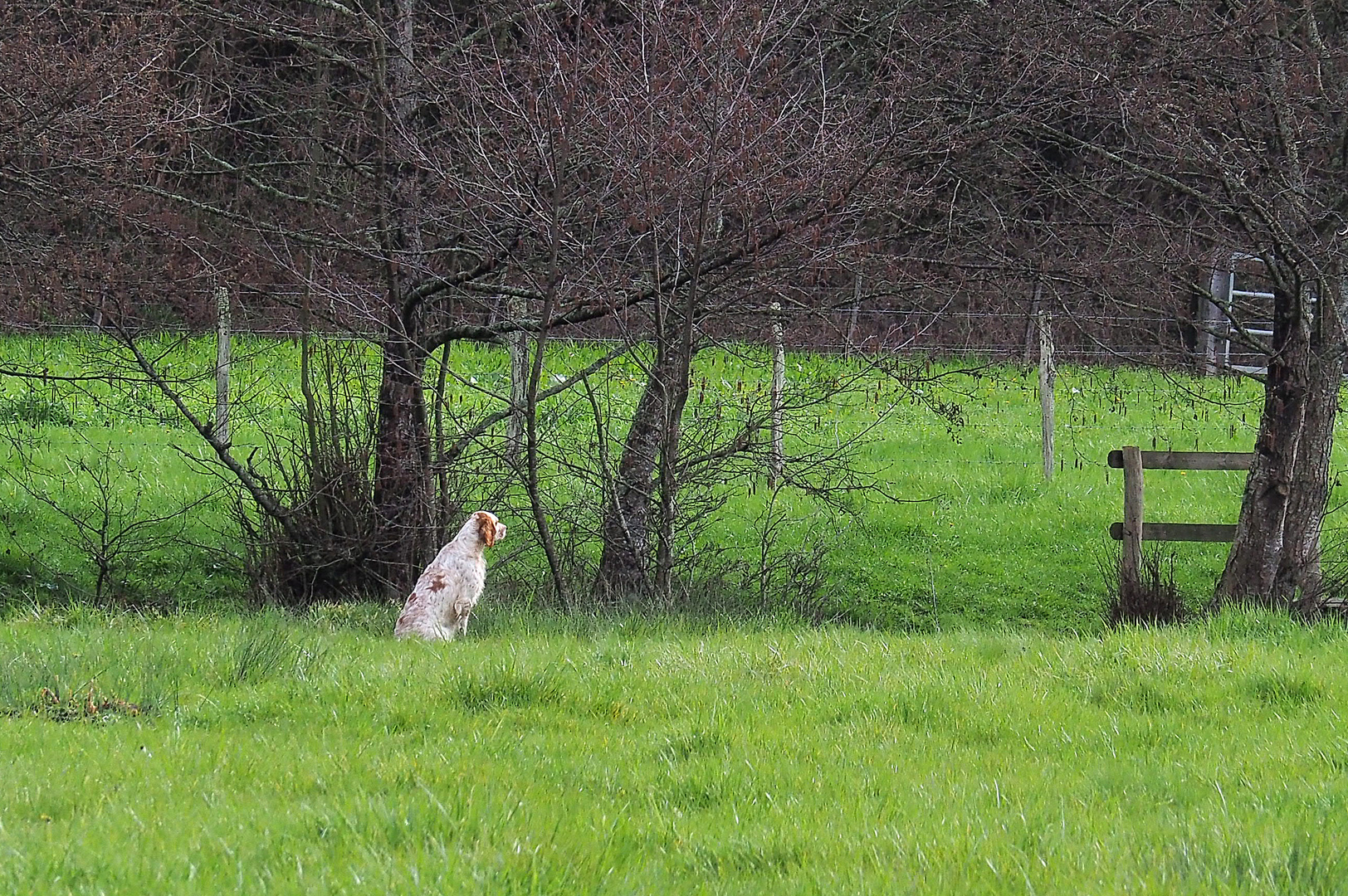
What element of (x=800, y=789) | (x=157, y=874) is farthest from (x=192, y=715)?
(x=800, y=789)

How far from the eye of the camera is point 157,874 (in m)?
3.41

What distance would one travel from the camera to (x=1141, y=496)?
10664 millimetres

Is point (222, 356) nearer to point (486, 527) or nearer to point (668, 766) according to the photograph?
point (486, 527)

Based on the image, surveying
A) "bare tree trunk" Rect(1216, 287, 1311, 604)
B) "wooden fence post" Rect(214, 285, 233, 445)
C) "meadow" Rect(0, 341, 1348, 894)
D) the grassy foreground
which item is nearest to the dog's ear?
"meadow" Rect(0, 341, 1348, 894)

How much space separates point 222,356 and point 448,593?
232 inches

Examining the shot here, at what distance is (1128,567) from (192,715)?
7441 millimetres

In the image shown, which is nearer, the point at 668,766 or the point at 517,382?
the point at 668,766

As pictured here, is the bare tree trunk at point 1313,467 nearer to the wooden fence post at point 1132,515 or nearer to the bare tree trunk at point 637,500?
the wooden fence post at point 1132,515

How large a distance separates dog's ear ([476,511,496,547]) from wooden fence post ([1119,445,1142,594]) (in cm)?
500

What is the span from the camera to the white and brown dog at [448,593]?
781 cm

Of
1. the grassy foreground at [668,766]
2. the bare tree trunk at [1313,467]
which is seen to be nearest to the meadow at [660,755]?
the grassy foreground at [668,766]

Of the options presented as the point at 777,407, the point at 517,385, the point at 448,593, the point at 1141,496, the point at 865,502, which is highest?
the point at 517,385

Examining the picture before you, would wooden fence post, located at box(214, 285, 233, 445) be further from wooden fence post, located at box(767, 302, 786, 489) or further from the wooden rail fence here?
the wooden rail fence

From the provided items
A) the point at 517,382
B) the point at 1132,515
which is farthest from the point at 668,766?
the point at 1132,515
